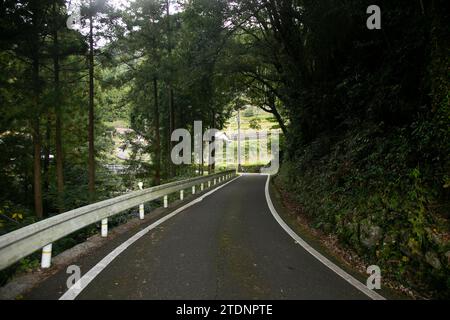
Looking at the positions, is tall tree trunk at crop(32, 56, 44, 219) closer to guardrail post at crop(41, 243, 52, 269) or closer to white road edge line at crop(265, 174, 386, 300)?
guardrail post at crop(41, 243, 52, 269)

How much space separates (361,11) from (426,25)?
6.43 ft

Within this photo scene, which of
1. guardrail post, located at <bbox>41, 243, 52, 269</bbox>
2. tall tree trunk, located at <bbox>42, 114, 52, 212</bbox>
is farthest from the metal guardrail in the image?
tall tree trunk, located at <bbox>42, 114, 52, 212</bbox>

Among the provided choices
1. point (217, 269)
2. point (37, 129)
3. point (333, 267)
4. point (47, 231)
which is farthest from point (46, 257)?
point (37, 129)

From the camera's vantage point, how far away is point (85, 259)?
5059 mm

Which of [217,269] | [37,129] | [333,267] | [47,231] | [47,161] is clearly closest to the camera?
[47,231]

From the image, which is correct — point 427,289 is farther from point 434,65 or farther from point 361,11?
point 361,11

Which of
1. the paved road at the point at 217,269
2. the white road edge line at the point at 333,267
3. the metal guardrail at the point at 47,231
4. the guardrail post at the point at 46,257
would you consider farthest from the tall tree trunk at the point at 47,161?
the white road edge line at the point at 333,267

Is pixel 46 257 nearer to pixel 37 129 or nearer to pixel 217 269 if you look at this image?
pixel 217 269

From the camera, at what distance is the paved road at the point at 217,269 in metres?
3.83

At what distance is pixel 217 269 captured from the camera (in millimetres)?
4656

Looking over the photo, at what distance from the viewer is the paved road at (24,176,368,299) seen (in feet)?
12.6

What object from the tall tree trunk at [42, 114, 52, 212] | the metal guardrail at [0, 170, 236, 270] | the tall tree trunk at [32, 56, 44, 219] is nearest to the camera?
the metal guardrail at [0, 170, 236, 270]

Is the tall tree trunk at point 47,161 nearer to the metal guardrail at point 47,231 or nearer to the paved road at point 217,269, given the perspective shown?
the metal guardrail at point 47,231

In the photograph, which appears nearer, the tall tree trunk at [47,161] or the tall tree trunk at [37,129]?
the tall tree trunk at [37,129]
